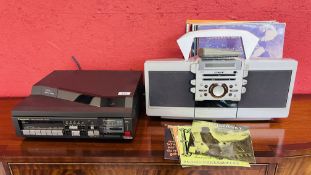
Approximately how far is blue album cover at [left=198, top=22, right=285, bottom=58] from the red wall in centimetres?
8

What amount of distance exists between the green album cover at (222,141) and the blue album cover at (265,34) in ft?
0.86

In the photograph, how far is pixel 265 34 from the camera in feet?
2.72

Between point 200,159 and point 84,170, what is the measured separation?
29 centimetres

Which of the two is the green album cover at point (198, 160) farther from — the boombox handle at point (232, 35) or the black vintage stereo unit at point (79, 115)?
the boombox handle at point (232, 35)

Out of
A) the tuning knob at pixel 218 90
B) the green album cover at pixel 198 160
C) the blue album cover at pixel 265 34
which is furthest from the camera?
the blue album cover at pixel 265 34

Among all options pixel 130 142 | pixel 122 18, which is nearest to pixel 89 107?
pixel 130 142

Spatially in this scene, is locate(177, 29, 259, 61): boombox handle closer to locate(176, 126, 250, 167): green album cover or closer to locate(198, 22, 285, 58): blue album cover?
locate(198, 22, 285, 58): blue album cover

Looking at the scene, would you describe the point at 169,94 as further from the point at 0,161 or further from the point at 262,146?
the point at 0,161

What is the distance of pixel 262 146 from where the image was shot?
0.67m

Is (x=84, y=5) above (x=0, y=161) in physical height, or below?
above

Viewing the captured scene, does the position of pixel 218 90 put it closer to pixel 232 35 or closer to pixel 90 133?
pixel 232 35

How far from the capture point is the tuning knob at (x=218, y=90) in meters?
0.72

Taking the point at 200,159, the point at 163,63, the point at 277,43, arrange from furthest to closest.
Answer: the point at 277,43, the point at 163,63, the point at 200,159

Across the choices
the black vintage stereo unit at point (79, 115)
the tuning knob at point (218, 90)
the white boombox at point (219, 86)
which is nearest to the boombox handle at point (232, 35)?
the white boombox at point (219, 86)
